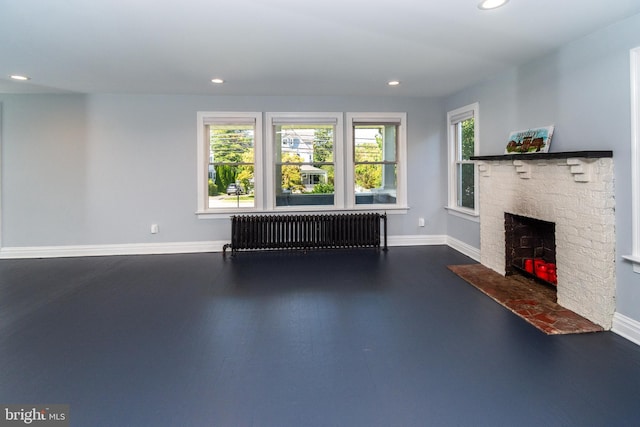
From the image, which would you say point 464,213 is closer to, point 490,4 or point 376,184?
point 376,184

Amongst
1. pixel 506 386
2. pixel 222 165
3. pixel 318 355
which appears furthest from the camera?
pixel 222 165

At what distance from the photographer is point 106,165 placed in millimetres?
5570

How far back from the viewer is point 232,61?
391cm

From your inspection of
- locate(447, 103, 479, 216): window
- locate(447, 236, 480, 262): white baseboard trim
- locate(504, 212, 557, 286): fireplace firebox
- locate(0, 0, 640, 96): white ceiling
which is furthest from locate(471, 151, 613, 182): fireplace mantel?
locate(447, 236, 480, 262): white baseboard trim

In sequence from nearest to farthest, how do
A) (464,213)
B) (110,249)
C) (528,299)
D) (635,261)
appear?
1. (635,261)
2. (528,299)
3. (464,213)
4. (110,249)

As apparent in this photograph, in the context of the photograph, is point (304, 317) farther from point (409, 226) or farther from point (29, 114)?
point (29, 114)

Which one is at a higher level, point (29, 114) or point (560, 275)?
point (29, 114)

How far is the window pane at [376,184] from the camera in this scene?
241 inches

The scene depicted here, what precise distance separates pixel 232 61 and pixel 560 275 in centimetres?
386

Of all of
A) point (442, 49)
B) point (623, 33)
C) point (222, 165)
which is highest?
point (442, 49)

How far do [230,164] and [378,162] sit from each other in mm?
2412

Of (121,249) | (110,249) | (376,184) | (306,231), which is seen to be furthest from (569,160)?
(110,249)

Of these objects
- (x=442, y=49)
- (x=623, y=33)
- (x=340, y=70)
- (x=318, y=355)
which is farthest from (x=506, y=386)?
(x=340, y=70)

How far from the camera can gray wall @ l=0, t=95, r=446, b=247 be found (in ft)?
17.7
